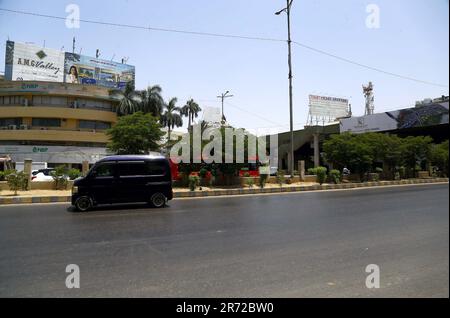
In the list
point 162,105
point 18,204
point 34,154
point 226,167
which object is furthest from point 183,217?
point 162,105

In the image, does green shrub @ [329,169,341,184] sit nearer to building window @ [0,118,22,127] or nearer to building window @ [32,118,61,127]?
building window @ [32,118,61,127]

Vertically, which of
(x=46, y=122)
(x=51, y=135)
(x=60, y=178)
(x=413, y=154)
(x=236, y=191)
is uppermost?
(x=46, y=122)

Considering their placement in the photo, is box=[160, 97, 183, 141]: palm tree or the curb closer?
the curb

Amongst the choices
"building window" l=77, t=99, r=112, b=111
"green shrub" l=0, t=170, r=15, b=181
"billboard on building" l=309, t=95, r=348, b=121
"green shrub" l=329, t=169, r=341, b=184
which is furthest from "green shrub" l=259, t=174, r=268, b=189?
"building window" l=77, t=99, r=112, b=111

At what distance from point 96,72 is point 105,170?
131ft

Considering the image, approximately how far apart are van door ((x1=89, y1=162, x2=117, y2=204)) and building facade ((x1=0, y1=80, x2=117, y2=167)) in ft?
105

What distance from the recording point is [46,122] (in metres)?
43.3

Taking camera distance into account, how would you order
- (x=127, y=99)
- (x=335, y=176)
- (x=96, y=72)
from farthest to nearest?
(x=96, y=72), (x=127, y=99), (x=335, y=176)

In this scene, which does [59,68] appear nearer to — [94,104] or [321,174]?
[94,104]

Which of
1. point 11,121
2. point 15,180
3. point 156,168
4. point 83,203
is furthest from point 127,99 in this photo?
point 83,203

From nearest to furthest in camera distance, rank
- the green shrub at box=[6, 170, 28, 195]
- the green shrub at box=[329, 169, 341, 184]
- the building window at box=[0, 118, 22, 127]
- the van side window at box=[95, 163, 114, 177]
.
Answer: the van side window at box=[95, 163, 114, 177] → the green shrub at box=[6, 170, 28, 195] → the green shrub at box=[329, 169, 341, 184] → the building window at box=[0, 118, 22, 127]

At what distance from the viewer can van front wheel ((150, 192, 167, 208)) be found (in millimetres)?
12453
